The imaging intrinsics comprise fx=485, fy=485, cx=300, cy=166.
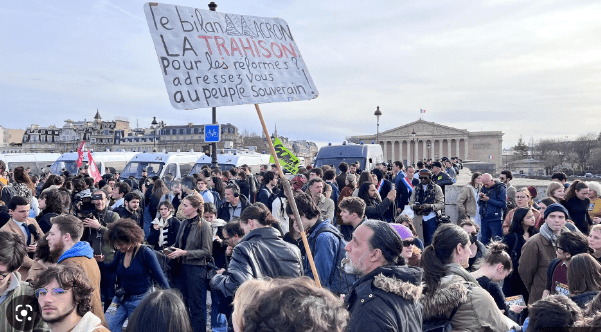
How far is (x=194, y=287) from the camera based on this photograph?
558 centimetres

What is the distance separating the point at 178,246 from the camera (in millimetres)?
5730

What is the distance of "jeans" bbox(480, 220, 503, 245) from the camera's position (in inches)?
355

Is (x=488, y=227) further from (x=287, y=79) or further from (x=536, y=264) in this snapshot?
(x=287, y=79)

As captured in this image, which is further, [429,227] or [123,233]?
[429,227]

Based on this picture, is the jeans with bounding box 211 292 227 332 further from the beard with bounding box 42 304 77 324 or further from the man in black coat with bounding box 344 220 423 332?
the man in black coat with bounding box 344 220 423 332

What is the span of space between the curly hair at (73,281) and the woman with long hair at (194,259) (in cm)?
251

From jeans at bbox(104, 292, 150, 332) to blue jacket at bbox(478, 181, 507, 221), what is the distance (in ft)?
21.8

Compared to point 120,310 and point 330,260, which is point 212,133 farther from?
point 330,260

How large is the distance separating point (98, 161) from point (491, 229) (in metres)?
20.3

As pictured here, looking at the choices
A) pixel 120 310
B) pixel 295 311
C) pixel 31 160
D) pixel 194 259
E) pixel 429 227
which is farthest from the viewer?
pixel 31 160

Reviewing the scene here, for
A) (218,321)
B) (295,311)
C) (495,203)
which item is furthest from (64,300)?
(495,203)

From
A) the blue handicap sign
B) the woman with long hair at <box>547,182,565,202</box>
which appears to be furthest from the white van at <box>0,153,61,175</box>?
the woman with long hair at <box>547,182,565,202</box>

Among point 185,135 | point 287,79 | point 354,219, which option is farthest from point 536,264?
point 185,135

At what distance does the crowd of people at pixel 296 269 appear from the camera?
7.64 ft
